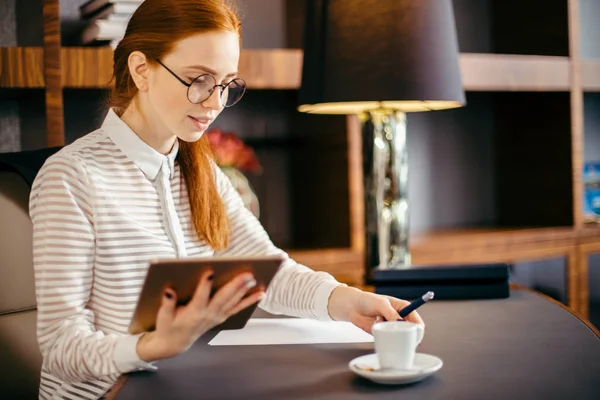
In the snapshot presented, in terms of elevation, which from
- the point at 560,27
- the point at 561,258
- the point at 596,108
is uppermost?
the point at 560,27

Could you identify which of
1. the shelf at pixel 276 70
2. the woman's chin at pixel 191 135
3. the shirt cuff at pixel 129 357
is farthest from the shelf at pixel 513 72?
the shirt cuff at pixel 129 357

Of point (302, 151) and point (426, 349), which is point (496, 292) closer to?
point (426, 349)

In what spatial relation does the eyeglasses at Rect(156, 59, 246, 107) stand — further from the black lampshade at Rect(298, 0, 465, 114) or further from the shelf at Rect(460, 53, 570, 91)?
the shelf at Rect(460, 53, 570, 91)

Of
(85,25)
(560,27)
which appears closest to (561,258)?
(560,27)

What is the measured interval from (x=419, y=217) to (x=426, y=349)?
207 centimetres

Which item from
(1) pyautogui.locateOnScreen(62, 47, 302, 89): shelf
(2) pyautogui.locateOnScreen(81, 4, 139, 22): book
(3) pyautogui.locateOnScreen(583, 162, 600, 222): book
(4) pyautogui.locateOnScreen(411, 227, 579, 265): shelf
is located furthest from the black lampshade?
(3) pyautogui.locateOnScreen(583, 162, 600, 222): book

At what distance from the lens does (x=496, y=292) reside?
165 centimetres

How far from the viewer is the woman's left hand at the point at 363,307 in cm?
132

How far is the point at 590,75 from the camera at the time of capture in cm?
313

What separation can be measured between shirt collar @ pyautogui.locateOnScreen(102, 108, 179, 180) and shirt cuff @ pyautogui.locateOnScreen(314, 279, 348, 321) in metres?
0.38

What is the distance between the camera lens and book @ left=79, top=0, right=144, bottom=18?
2.19 meters

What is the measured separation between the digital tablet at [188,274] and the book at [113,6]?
4.35 feet

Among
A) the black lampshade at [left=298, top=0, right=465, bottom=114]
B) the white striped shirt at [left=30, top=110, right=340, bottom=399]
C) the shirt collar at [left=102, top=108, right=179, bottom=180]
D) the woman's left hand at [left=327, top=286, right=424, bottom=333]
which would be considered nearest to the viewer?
the white striped shirt at [left=30, top=110, right=340, bottom=399]

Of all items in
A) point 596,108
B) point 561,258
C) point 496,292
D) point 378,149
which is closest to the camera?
point 496,292
